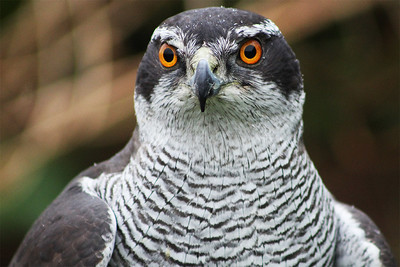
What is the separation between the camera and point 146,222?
3.41 metres

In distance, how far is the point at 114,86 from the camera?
6832mm

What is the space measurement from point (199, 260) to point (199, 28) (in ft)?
4.46

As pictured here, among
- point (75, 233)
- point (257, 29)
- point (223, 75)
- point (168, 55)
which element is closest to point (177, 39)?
point (168, 55)

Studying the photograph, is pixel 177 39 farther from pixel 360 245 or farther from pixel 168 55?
pixel 360 245

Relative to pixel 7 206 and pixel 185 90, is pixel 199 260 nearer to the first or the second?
pixel 185 90

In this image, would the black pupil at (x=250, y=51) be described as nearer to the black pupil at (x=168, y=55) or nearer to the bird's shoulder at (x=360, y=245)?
the black pupil at (x=168, y=55)

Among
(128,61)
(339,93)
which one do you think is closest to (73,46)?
(128,61)

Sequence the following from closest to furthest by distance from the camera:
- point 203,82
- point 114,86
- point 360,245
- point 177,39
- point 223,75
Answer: point 203,82 → point 223,75 → point 177,39 → point 360,245 → point 114,86

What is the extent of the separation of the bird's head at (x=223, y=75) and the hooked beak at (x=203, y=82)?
0.12 ft

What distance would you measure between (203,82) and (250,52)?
48 centimetres

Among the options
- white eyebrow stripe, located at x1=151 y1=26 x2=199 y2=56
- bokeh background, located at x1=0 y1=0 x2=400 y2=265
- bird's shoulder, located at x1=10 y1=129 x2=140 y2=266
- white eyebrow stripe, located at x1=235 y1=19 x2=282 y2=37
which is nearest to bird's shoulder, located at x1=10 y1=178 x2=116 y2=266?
bird's shoulder, located at x1=10 y1=129 x2=140 y2=266

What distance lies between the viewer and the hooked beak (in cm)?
307

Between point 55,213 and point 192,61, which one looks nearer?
point 192,61

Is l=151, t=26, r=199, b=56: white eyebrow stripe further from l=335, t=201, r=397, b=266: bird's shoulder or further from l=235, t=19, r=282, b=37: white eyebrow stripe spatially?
l=335, t=201, r=397, b=266: bird's shoulder
